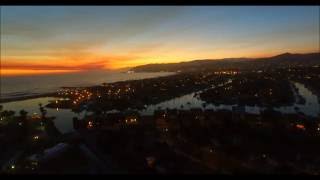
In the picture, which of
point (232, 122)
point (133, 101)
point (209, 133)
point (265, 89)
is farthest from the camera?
point (265, 89)

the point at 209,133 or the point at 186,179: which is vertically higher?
the point at 186,179

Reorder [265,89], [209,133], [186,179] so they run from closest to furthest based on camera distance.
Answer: [186,179] → [209,133] → [265,89]

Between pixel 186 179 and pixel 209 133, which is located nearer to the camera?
pixel 186 179

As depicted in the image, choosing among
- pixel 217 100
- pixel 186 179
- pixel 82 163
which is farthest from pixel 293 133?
pixel 217 100

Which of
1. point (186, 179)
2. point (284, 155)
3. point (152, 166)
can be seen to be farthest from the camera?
point (284, 155)

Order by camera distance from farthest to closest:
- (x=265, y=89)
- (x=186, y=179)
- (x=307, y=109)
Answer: (x=265, y=89) → (x=307, y=109) → (x=186, y=179)

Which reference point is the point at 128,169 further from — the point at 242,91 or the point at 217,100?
the point at 242,91

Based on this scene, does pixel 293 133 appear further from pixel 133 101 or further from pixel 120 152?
pixel 133 101

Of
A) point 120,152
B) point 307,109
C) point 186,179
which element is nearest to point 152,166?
point 120,152

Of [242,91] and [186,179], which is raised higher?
[186,179]
